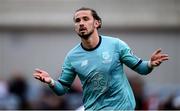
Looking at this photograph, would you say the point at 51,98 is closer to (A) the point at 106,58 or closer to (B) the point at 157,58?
(A) the point at 106,58

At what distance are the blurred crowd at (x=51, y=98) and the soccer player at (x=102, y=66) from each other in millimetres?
4221

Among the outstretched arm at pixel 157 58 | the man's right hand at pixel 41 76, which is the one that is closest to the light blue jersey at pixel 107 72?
the outstretched arm at pixel 157 58

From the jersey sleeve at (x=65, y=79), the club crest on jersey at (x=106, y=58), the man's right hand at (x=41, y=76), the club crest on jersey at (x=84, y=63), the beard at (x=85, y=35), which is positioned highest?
the beard at (x=85, y=35)

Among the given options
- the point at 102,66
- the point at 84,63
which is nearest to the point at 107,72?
the point at 102,66

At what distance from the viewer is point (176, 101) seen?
1588 centimetres

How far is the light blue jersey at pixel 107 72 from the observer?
1148cm

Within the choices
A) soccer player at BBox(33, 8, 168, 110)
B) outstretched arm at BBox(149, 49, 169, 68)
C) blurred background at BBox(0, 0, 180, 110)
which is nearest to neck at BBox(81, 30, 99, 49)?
soccer player at BBox(33, 8, 168, 110)

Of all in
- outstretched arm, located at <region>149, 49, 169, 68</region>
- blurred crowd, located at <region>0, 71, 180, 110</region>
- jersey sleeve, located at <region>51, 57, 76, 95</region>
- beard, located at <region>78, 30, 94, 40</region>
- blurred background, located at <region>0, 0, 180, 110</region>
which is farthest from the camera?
blurred background, located at <region>0, 0, 180, 110</region>

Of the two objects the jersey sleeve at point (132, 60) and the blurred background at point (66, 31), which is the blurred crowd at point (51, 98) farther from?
the blurred background at point (66, 31)

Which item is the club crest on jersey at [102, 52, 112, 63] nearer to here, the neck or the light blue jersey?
the light blue jersey

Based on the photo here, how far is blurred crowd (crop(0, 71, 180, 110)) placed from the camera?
1643 cm

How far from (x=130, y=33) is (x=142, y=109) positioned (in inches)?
380

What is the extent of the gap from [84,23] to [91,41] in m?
0.24

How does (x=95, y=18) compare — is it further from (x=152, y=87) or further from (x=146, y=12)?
(x=146, y=12)
